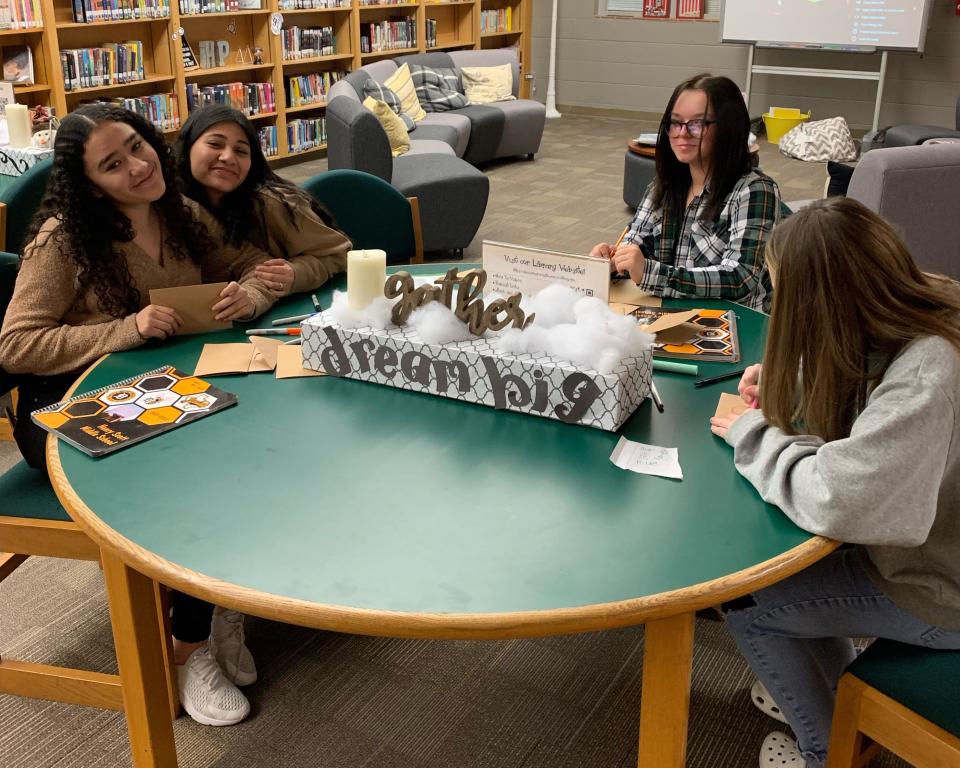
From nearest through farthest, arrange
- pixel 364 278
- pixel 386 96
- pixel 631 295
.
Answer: pixel 364 278 → pixel 631 295 → pixel 386 96

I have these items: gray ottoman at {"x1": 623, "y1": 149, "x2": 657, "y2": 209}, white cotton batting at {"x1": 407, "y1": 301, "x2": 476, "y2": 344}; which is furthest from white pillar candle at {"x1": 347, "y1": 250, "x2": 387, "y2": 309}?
gray ottoman at {"x1": 623, "y1": 149, "x2": 657, "y2": 209}

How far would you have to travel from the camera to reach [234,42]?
6902 millimetres

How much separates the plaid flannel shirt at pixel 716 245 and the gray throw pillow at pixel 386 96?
3953 mm

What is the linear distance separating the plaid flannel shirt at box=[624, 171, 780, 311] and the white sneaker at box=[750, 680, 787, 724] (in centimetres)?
84

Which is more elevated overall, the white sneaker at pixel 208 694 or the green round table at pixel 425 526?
the green round table at pixel 425 526

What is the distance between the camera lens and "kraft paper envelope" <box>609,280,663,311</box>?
206 cm

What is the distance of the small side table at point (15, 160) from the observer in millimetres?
3643

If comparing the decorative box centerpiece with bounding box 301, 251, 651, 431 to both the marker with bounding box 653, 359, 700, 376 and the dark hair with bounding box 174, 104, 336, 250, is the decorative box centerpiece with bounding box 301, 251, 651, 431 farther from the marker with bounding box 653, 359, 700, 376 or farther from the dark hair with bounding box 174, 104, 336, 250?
the dark hair with bounding box 174, 104, 336, 250

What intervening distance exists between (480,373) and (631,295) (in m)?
0.71

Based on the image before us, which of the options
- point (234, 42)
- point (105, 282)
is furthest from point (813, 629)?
point (234, 42)

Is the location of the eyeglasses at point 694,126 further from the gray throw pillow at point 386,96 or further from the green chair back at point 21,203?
the gray throw pillow at point 386,96

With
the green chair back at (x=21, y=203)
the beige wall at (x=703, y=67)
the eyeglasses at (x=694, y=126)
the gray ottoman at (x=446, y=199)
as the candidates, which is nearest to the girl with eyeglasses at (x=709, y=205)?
the eyeglasses at (x=694, y=126)

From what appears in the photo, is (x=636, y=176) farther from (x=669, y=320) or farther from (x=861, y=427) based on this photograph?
(x=861, y=427)

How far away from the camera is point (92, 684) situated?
1728 mm
